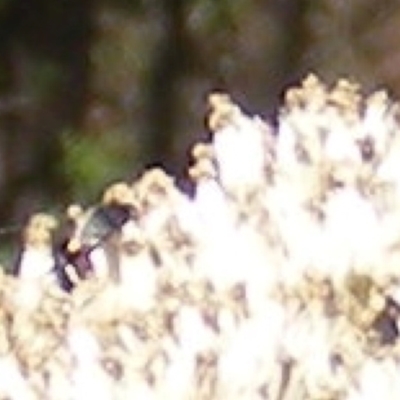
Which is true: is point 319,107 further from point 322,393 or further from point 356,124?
point 322,393

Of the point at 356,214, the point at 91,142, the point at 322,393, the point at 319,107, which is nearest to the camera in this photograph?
the point at 322,393

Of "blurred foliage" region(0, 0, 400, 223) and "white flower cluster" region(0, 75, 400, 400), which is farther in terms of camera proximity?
"blurred foliage" region(0, 0, 400, 223)

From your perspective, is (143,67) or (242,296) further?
(143,67)

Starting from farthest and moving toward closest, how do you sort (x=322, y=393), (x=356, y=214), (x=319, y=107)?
(x=319, y=107)
(x=356, y=214)
(x=322, y=393)

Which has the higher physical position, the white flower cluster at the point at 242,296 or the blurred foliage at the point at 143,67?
the blurred foliage at the point at 143,67

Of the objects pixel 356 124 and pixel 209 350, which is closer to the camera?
pixel 209 350

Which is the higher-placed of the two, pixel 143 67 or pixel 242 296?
pixel 143 67

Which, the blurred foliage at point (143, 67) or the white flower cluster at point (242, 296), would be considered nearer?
the white flower cluster at point (242, 296)

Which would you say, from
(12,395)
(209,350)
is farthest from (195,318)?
(12,395)
